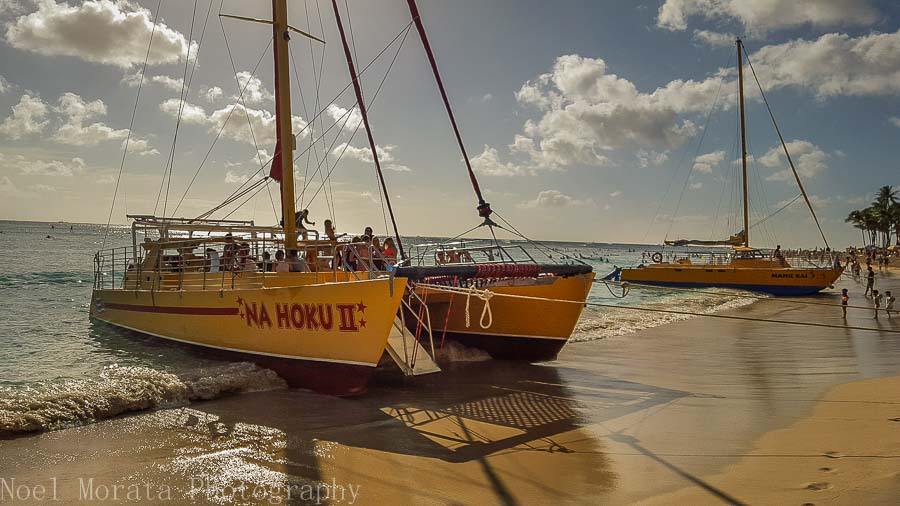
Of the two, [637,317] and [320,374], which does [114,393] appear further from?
[637,317]

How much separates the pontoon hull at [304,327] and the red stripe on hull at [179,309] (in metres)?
0.02

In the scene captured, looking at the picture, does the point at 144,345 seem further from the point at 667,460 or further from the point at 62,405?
the point at 667,460

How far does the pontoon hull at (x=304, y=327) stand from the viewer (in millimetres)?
8445

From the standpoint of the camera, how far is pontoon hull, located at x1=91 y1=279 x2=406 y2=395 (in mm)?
8445

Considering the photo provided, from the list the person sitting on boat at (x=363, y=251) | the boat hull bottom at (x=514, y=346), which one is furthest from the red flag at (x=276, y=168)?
the boat hull bottom at (x=514, y=346)

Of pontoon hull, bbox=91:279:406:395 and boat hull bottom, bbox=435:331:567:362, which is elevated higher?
pontoon hull, bbox=91:279:406:395

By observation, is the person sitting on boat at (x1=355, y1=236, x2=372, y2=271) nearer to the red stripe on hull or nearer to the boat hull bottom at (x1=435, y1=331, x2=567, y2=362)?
the red stripe on hull

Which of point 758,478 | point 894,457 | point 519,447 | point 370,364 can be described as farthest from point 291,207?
point 894,457

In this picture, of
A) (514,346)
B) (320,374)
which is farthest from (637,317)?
(320,374)

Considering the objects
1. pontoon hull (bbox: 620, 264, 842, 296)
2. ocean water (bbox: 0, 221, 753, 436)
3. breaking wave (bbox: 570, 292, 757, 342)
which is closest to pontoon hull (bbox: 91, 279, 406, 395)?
ocean water (bbox: 0, 221, 753, 436)

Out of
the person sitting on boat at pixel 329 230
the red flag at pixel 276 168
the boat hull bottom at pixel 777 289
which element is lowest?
the boat hull bottom at pixel 777 289

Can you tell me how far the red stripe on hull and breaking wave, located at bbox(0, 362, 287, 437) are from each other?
3.09ft

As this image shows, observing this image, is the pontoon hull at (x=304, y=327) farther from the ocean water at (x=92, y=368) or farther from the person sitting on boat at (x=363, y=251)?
the person sitting on boat at (x=363, y=251)

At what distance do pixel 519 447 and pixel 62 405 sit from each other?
6049 millimetres
